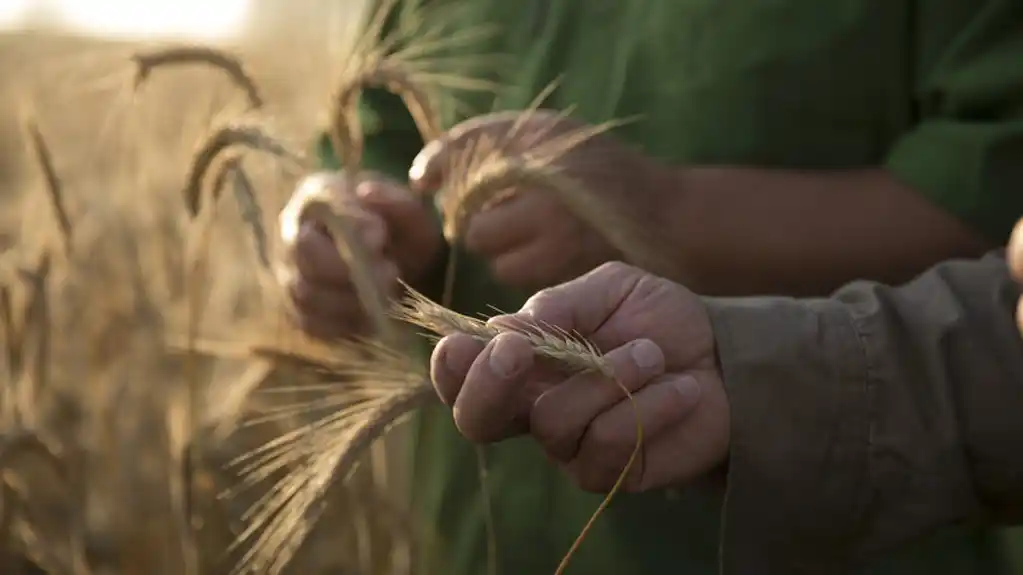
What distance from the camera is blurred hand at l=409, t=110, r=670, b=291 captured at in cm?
70

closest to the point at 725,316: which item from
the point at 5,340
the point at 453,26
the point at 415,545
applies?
the point at 415,545

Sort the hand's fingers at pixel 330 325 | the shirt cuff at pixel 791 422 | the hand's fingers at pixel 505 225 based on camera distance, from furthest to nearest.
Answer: the hand's fingers at pixel 330 325, the hand's fingers at pixel 505 225, the shirt cuff at pixel 791 422

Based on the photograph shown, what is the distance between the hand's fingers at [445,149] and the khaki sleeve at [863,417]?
223mm

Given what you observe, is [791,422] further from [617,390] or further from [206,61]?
[206,61]

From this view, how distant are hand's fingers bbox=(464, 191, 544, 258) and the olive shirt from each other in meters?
0.17

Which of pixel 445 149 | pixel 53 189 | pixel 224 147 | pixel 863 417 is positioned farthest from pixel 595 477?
pixel 53 189

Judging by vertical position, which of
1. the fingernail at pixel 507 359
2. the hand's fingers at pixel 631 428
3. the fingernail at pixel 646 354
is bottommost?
the hand's fingers at pixel 631 428

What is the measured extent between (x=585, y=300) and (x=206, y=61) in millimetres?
436

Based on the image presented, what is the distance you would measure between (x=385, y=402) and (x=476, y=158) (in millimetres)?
187

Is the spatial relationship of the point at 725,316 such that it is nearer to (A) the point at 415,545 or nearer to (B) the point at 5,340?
(A) the point at 415,545

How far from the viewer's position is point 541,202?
27.9 inches

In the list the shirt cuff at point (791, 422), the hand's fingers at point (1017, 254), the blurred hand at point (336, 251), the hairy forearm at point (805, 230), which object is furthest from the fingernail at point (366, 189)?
the hand's fingers at point (1017, 254)

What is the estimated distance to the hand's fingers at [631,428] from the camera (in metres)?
0.50

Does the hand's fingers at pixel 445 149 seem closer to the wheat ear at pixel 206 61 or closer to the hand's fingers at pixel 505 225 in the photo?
the hand's fingers at pixel 505 225
